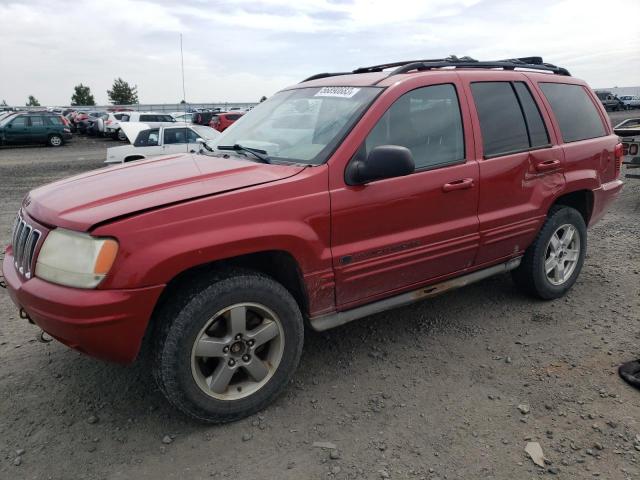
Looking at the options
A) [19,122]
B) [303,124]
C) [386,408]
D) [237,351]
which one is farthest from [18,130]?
[386,408]

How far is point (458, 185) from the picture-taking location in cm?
331

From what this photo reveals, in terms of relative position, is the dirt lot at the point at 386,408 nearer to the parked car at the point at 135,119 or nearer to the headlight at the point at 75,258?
the headlight at the point at 75,258

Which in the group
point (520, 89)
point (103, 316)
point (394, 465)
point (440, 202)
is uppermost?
point (520, 89)

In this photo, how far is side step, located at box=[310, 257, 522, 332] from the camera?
302cm

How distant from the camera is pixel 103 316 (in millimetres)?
2322

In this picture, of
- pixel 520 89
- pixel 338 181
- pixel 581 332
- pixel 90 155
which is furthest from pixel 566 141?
pixel 90 155

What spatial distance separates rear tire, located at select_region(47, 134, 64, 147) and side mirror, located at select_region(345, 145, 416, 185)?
76.5ft

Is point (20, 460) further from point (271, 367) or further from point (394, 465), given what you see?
point (394, 465)

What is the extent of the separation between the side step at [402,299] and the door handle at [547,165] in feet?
2.39

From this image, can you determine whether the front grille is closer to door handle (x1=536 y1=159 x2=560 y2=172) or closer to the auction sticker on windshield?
the auction sticker on windshield

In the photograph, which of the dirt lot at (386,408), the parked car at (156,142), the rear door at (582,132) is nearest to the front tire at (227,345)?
the dirt lot at (386,408)

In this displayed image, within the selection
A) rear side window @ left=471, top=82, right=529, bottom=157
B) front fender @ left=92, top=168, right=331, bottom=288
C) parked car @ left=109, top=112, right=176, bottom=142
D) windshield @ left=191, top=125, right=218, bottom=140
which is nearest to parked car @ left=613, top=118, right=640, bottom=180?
rear side window @ left=471, top=82, right=529, bottom=157

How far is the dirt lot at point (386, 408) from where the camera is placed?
8.02 feet

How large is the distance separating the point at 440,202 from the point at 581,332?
5.10 feet
